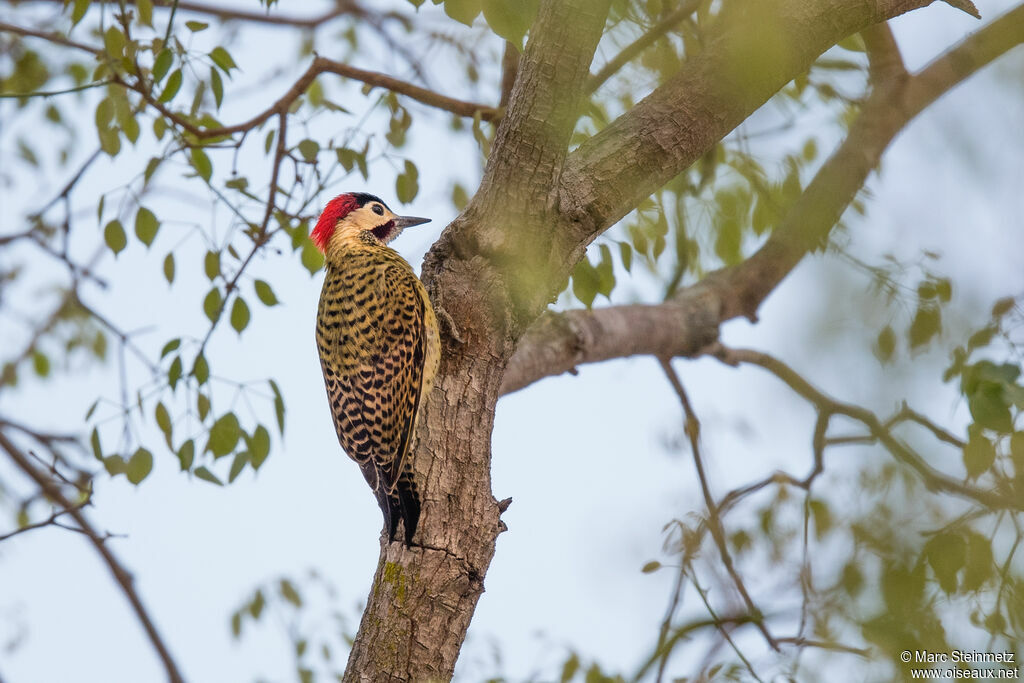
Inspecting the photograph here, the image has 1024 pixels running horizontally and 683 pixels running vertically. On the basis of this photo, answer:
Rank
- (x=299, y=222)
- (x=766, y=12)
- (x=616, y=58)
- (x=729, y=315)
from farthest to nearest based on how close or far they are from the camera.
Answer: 1. (x=729, y=315)
2. (x=299, y=222)
3. (x=616, y=58)
4. (x=766, y=12)

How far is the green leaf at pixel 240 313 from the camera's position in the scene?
4.10 m

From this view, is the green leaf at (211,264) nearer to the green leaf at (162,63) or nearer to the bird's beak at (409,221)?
the green leaf at (162,63)

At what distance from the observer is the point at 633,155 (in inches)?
115

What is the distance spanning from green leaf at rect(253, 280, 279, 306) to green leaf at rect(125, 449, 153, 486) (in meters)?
0.71

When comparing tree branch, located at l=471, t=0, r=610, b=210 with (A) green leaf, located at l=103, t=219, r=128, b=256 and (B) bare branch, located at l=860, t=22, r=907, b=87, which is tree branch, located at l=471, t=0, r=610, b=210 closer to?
(A) green leaf, located at l=103, t=219, r=128, b=256

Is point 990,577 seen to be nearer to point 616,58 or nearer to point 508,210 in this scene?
point 616,58

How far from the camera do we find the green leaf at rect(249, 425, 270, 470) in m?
3.99

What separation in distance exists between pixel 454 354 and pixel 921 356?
1907 millimetres

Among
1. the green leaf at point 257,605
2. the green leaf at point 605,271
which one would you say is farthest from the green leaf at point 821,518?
the green leaf at point 257,605

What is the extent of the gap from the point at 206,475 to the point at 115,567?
130 centimetres

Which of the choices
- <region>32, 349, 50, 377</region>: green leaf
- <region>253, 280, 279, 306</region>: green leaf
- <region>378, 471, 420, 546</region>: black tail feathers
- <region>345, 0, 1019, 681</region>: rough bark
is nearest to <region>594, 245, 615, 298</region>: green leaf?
<region>345, 0, 1019, 681</region>: rough bark

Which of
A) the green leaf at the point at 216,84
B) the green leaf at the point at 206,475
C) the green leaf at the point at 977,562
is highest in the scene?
the green leaf at the point at 216,84

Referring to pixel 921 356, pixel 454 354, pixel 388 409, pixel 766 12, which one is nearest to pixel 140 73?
pixel 388 409

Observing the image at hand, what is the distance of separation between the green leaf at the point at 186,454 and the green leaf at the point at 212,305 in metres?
0.50
